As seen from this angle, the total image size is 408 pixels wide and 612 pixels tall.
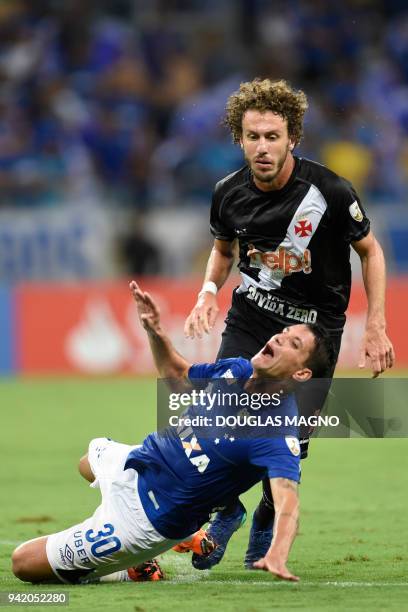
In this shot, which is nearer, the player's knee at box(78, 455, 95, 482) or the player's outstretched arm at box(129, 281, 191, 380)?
the player's outstretched arm at box(129, 281, 191, 380)

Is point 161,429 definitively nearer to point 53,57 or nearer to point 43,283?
point 43,283

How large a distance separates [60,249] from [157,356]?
11954 mm

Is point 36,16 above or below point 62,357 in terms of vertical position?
above

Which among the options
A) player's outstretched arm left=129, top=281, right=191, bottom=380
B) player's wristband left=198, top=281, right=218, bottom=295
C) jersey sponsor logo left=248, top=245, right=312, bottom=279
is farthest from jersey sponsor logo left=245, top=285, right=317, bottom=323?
player's outstretched arm left=129, top=281, right=191, bottom=380

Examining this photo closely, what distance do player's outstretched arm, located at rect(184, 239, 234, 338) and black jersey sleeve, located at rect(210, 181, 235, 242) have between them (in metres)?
0.05

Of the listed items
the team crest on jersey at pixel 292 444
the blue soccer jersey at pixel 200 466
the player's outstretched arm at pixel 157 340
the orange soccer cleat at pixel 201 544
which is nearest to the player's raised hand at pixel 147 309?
the player's outstretched arm at pixel 157 340

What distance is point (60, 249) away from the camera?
18.3 meters

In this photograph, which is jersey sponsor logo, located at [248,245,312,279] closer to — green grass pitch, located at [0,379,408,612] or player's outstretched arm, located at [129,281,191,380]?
player's outstretched arm, located at [129,281,191,380]

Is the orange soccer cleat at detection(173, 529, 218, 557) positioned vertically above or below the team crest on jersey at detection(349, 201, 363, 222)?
below

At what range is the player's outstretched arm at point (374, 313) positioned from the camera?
7.16 metres

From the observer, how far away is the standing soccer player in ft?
24.4

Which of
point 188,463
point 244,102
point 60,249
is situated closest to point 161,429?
point 188,463

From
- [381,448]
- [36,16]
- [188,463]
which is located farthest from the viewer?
[36,16]

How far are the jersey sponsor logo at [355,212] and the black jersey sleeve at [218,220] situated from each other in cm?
83
